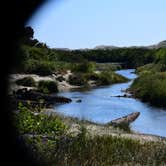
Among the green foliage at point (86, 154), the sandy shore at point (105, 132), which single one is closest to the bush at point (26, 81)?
the sandy shore at point (105, 132)

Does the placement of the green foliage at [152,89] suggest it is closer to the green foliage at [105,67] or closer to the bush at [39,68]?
the bush at [39,68]

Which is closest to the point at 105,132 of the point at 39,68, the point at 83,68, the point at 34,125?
the point at 34,125

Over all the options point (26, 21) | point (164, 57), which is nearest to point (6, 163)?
point (26, 21)

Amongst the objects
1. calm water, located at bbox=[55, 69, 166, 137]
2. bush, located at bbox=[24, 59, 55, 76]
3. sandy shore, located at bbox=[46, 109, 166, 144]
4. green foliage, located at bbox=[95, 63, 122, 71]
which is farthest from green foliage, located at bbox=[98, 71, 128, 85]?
sandy shore, located at bbox=[46, 109, 166, 144]

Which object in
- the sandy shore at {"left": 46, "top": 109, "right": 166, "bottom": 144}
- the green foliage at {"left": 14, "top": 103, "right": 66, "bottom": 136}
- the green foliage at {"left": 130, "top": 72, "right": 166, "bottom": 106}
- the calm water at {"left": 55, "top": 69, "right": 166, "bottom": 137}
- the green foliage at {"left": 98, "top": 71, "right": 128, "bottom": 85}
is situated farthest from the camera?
the green foliage at {"left": 98, "top": 71, "right": 128, "bottom": 85}

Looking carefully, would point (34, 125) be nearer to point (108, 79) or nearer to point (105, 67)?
point (108, 79)

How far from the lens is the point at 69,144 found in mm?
7270

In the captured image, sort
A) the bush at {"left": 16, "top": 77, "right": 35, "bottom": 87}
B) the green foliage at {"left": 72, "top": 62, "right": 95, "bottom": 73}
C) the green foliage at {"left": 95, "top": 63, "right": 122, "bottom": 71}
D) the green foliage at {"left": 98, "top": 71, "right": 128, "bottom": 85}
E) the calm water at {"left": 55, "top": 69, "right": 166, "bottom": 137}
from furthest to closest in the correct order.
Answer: the green foliage at {"left": 95, "top": 63, "right": 122, "bottom": 71}, the green foliage at {"left": 72, "top": 62, "right": 95, "bottom": 73}, the green foliage at {"left": 98, "top": 71, "right": 128, "bottom": 85}, the bush at {"left": 16, "top": 77, "right": 35, "bottom": 87}, the calm water at {"left": 55, "top": 69, "right": 166, "bottom": 137}

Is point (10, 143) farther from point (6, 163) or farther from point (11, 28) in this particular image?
point (11, 28)

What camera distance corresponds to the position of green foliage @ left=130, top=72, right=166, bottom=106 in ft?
105

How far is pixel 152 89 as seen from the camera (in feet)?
111

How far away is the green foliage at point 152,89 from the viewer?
32.0 metres

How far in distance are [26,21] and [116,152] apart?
536 centimetres

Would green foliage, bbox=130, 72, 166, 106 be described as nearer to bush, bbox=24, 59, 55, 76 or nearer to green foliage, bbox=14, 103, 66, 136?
bush, bbox=24, 59, 55, 76
